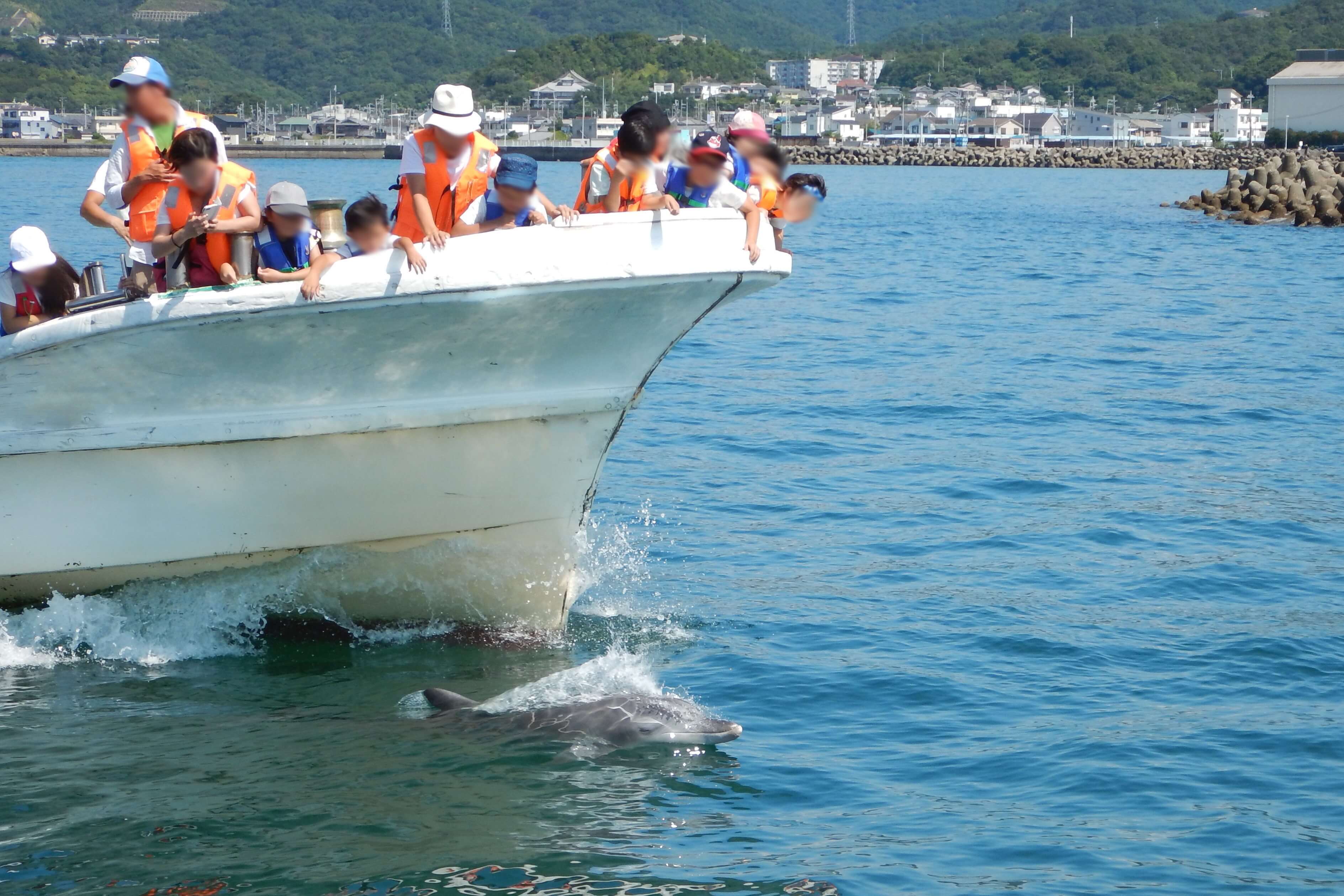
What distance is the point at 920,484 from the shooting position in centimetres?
1242

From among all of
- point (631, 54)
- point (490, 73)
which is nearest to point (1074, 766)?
point (490, 73)

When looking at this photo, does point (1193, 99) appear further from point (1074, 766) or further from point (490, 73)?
point (1074, 766)

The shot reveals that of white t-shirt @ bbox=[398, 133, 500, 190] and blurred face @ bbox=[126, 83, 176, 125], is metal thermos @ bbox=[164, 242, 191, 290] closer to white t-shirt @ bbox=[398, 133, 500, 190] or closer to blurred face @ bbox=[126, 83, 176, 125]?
blurred face @ bbox=[126, 83, 176, 125]

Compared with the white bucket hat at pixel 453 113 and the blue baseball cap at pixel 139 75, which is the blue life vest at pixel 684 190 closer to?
the white bucket hat at pixel 453 113

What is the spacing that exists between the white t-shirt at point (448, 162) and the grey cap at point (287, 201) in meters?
0.50

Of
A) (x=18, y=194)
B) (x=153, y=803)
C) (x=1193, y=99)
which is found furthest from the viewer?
(x=1193, y=99)

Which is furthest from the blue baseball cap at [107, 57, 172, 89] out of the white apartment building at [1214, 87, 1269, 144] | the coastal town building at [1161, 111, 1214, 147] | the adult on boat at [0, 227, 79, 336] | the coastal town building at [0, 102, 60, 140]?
the coastal town building at [1161, 111, 1214, 147]

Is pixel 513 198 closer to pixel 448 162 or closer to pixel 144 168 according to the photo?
pixel 448 162

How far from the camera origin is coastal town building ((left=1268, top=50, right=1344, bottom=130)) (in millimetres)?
97688

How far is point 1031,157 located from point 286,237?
116410 mm

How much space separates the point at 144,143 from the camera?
6895mm

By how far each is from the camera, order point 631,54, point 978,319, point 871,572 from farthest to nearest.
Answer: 1. point 631,54
2. point 978,319
3. point 871,572

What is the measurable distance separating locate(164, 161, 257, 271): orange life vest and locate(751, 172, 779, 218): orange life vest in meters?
2.56

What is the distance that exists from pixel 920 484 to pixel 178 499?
6.87 metres
